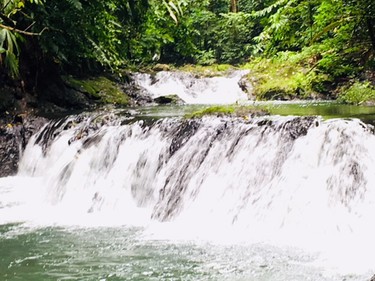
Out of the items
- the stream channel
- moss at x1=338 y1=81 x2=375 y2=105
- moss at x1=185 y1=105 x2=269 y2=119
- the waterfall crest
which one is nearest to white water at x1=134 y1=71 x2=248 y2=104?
moss at x1=338 y1=81 x2=375 y2=105

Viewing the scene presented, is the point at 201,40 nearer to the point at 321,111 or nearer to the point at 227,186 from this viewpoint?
the point at 321,111

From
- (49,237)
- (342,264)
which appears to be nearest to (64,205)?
(49,237)

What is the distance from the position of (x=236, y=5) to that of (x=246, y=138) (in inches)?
843

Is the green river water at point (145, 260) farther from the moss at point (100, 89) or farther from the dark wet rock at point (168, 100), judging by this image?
the dark wet rock at point (168, 100)

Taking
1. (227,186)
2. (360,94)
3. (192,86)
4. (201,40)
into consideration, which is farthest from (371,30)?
(201,40)

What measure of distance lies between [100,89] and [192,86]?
165 inches

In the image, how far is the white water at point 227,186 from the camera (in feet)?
18.6

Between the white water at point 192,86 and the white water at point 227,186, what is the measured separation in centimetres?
794

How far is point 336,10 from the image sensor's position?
7227mm

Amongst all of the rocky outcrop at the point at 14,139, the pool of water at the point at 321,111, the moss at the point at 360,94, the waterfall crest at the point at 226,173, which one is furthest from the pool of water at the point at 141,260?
the moss at the point at 360,94

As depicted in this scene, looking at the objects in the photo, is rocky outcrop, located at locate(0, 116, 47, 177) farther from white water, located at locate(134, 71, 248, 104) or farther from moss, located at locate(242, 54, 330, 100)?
moss, located at locate(242, 54, 330, 100)

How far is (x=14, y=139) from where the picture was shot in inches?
452

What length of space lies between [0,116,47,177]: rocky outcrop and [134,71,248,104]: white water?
6.04m

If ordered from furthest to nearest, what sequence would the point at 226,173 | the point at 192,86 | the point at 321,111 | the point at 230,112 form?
the point at 192,86 → the point at 321,111 → the point at 230,112 → the point at 226,173
